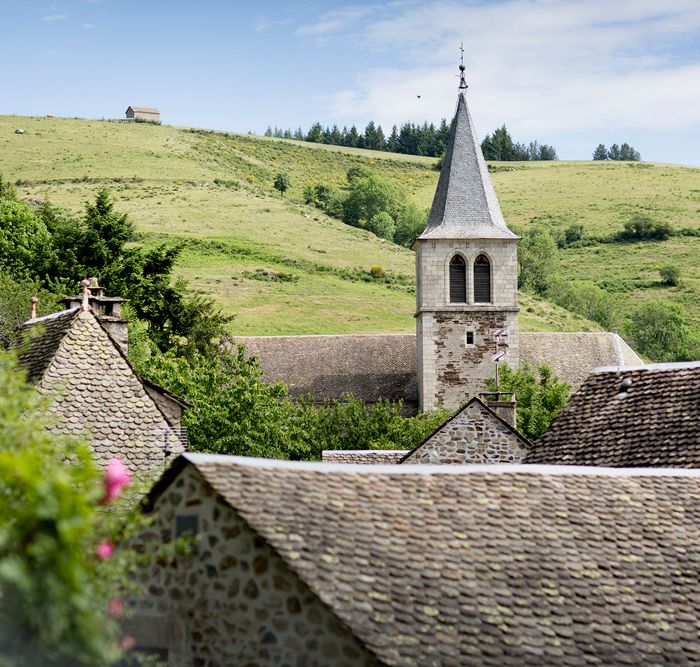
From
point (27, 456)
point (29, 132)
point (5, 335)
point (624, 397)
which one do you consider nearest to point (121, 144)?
point (29, 132)

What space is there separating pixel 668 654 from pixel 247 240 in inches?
3888

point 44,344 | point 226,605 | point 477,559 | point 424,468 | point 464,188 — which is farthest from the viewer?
point 464,188

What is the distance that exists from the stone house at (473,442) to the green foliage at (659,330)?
7943 cm


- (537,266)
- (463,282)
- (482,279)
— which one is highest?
(482,279)

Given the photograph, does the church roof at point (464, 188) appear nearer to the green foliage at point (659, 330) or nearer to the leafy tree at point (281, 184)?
the green foliage at point (659, 330)

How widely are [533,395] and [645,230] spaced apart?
86.1 m

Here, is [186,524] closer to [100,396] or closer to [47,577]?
[47,577]

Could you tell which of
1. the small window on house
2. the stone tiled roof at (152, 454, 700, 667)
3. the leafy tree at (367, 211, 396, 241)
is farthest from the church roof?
the leafy tree at (367, 211, 396, 241)

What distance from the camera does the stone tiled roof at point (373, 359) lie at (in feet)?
202

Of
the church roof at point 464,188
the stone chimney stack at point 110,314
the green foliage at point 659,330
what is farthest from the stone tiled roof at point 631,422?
the green foliage at point 659,330

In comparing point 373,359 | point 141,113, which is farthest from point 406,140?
point 373,359

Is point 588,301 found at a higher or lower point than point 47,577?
lower

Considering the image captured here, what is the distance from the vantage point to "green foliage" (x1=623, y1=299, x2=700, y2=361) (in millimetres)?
103125

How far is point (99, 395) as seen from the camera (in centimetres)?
1944
